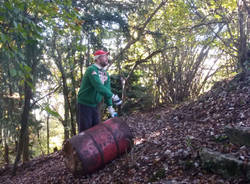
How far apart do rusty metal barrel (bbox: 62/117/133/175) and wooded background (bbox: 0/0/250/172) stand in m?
1.36

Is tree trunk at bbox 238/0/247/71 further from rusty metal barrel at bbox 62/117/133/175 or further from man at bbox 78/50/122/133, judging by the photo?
rusty metal barrel at bbox 62/117/133/175

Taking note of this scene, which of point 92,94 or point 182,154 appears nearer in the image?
point 182,154

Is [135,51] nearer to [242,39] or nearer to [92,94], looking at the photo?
[242,39]

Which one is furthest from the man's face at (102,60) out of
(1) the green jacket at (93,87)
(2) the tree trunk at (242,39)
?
(2) the tree trunk at (242,39)

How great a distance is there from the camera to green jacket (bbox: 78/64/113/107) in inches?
178

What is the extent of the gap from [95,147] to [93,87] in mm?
1258

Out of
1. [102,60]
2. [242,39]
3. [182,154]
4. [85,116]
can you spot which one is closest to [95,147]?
[85,116]

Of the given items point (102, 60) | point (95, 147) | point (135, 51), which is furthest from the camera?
point (135, 51)

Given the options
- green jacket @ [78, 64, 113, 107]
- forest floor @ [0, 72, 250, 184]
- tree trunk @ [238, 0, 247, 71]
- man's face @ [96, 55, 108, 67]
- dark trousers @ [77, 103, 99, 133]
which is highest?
tree trunk @ [238, 0, 247, 71]

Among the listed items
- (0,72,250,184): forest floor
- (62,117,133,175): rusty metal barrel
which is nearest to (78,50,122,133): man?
(62,117,133,175): rusty metal barrel

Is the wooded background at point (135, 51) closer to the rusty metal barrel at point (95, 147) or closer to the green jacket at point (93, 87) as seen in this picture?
the green jacket at point (93, 87)

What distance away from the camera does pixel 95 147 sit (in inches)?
162

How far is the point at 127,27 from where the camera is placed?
318 inches

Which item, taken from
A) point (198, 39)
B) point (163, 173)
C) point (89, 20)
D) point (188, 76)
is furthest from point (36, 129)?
point (163, 173)
